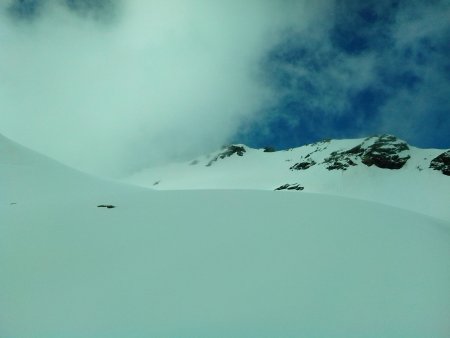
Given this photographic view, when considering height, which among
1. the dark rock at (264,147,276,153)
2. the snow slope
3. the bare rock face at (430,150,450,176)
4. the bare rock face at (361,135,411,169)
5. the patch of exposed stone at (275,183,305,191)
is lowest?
the snow slope

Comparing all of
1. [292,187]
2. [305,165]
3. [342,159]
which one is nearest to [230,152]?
[305,165]

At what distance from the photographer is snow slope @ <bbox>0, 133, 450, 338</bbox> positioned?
563cm

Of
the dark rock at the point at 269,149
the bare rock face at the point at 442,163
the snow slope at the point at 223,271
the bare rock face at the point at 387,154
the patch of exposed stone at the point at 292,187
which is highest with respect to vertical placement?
the dark rock at the point at 269,149

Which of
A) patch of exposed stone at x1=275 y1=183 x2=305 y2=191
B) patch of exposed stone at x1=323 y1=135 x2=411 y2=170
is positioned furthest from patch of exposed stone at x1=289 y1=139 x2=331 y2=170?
patch of exposed stone at x1=275 y1=183 x2=305 y2=191

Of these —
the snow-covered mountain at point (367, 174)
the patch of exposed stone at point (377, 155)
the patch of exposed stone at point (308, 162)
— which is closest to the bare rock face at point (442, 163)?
the snow-covered mountain at point (367, 174)

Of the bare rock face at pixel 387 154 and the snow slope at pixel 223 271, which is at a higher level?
the bare rock face at pixel 387 154

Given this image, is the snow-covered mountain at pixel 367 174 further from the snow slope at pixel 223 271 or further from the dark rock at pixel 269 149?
the snow slope at pixel 223 271

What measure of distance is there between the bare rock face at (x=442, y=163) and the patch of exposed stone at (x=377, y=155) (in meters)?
7.00

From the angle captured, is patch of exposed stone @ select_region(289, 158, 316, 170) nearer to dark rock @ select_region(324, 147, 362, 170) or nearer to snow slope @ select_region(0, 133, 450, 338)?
dark rock @ select_region(324, 147, 362, 170)

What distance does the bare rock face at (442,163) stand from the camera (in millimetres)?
78644

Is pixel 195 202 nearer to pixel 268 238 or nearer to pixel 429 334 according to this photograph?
pixel 268 238

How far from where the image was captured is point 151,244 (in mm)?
8641

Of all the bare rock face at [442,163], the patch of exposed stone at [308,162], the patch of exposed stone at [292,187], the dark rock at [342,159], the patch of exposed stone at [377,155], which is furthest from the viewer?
the patch of exposed stone at [308,162]

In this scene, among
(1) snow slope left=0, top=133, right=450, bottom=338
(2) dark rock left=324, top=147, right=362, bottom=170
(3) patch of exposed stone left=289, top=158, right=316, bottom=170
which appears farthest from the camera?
(3) patch of exposed stone left=289, top=158, right=316, bottom=170
